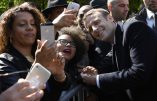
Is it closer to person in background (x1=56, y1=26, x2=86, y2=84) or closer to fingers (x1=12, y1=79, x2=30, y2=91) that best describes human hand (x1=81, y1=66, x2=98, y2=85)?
person in background (x1=56, y1=26, x2=86, y2=84)

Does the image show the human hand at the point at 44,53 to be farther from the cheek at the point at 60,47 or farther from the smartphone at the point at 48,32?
the cheek at the point at 60,47

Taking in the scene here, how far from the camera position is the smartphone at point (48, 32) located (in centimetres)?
281

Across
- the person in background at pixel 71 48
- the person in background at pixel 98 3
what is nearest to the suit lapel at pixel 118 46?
the person in background at pixel 71 48

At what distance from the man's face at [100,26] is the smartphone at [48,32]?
1.23 m

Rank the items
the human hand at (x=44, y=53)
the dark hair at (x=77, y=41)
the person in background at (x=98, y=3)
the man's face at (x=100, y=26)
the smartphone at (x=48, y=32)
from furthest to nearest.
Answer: the person in background at (x=98, y=3)
the dark hair at (x=77, y=41)
the man's face at (x=100, y=26)
the human hand at (x=44, y=53)
the smartphone at (x=48, y=32)

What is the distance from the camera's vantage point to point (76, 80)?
13.2ft

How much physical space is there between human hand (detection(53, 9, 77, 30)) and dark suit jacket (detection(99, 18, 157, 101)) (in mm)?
753

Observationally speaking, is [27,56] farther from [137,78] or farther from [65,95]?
[137,78]

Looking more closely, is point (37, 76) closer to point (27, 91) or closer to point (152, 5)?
point (27, 91)

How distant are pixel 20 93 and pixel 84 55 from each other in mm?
2534

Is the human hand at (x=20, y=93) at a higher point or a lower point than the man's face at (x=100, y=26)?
higher

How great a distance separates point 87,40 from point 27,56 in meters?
1.41

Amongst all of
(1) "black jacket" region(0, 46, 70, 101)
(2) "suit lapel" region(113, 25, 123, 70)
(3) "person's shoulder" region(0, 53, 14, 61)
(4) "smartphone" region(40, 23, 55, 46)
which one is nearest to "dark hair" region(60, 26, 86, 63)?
(2) "suit lapel" region(113, 25, 123, 70)

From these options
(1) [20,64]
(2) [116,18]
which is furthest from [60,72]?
(2) [116,18]
